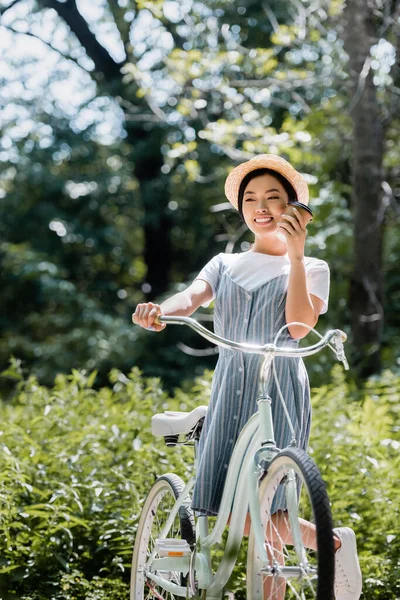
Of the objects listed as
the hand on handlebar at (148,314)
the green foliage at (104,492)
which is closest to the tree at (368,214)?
the green foliage at (104,492)

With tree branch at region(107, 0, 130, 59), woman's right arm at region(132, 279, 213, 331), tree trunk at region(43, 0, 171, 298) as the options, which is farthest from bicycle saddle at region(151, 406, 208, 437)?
tree branch at region(107, 0, 130, 59)

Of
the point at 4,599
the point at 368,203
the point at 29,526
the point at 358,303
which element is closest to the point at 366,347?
the point at 358,303

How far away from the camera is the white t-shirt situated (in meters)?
3.07

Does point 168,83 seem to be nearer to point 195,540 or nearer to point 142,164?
point 142,164

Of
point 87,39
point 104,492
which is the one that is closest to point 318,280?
point 104,492

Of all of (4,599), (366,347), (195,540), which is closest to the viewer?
(4,599)

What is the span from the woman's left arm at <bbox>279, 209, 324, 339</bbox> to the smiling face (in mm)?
231

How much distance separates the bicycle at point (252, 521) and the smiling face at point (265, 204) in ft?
1.69

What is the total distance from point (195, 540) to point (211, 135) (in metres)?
5.90

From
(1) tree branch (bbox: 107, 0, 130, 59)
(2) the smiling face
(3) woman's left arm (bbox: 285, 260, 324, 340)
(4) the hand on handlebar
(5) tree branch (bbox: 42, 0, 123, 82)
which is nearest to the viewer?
(4) the hand on handlebar

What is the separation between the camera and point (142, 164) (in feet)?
48.9

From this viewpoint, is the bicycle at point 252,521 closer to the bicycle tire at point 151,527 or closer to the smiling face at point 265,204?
the bicycle tire at point 151,527

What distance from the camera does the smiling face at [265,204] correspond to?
3.16 meters

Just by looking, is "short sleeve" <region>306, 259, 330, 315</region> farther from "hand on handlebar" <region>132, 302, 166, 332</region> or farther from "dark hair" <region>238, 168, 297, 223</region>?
"hand on handlebar" <region>132, 302, 166, 332</region>
